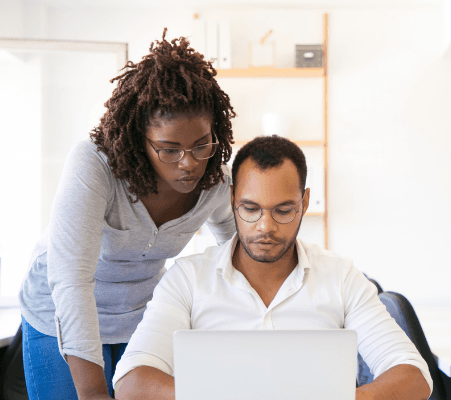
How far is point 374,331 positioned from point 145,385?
1.73 ft

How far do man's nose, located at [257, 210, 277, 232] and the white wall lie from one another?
233cm

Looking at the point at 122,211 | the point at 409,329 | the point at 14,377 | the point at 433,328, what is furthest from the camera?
the point at 433,328

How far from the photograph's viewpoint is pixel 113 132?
1128mm

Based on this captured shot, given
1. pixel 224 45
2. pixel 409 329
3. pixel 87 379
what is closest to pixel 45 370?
pixel 87 379

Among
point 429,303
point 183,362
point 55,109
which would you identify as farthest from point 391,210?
point 183,362

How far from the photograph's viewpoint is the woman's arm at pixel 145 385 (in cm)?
94

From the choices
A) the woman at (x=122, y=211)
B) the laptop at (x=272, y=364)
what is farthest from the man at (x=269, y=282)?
the laptop at (x=272, y=364)

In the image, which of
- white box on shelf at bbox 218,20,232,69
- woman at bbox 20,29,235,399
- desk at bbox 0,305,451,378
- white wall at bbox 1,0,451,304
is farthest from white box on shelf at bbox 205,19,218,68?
woman at bbox 20,29,235,399

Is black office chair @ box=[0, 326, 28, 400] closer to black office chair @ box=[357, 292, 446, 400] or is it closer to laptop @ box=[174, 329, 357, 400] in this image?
black office chair @ box=[357, 292, 446, 400]

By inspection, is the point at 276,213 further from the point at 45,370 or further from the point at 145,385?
the point at 45,370

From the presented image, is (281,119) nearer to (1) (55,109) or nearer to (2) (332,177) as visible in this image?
(2) (332,177)

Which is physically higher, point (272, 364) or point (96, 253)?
point (96, 253)

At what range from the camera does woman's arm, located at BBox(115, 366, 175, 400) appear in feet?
3.07

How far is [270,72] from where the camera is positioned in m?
3.35
